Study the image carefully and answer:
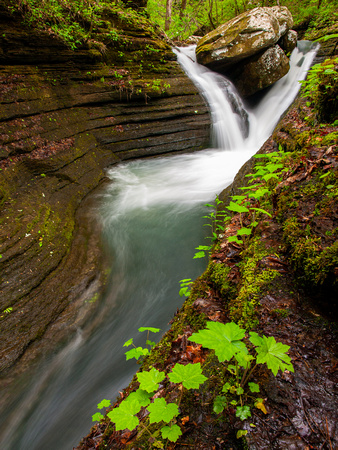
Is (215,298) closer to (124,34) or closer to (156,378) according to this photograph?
(156,378)

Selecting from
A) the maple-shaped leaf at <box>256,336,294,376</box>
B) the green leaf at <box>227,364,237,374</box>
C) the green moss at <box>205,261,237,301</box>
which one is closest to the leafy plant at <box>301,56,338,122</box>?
the green moss at <box>205,261,237,301</box>

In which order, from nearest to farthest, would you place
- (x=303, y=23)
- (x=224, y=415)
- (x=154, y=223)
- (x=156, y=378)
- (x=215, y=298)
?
(x=224, y=415) → (x=156, y=378) → (x=215, y=298) → (x=154, y=223) → (x=303, y=23)

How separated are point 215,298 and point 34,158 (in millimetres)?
5970

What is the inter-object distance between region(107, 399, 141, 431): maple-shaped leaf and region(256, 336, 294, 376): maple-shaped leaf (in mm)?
739

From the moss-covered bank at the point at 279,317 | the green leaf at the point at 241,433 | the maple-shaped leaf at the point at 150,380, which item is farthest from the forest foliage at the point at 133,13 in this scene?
the green leaf at the point at 241,433

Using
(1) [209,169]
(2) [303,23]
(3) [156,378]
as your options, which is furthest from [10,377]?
(2) [303,23]

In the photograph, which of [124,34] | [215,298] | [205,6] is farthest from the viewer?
[205,6]

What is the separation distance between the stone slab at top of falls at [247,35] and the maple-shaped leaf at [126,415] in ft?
39.8

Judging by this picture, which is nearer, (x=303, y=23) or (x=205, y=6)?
(x=303, y=23)

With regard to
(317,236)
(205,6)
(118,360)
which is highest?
(205,6)

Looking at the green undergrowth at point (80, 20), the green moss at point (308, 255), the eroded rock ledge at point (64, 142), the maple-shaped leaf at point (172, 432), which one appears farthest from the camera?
the green undergrowth at point (80, 20)

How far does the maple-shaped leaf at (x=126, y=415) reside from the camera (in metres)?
1.24

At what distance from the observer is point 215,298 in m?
2.24

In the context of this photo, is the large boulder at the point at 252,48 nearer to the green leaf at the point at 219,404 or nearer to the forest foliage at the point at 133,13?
the forest foliage at the point at 133,13
